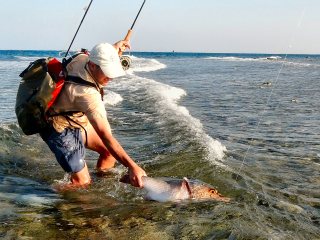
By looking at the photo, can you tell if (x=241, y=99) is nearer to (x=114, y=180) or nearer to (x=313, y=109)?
(x=313, y=109)

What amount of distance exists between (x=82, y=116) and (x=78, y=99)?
0.68 m

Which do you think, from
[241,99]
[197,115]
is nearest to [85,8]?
[197,115]

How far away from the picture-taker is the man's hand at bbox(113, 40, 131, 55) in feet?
17.4

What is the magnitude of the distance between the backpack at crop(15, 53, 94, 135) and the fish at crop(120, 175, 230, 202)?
4.43 feet

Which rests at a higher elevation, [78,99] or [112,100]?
[78,99]

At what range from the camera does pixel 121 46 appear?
17.7 feet

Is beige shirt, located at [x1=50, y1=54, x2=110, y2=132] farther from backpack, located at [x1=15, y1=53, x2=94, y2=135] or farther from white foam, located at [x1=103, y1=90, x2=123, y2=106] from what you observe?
white foam, located at [x1=103, y1=90, x2=123, y2=106]

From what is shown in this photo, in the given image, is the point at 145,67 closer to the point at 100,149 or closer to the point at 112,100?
the point at 112,100

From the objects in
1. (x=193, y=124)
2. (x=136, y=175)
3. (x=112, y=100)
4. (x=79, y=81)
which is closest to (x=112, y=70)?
(x=79, y=81)

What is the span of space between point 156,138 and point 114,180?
247 cm

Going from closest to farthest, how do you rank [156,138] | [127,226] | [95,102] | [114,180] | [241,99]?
[127,226] → [95,102] → [114,180] → [156,138] → [241,99]

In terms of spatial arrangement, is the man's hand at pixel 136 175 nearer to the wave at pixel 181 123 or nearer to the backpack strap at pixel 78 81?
A: the backpack strap at pixel 78 81

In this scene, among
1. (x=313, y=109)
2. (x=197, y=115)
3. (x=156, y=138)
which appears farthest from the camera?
(x=313, y=109)

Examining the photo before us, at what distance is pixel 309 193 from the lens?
200 inches
